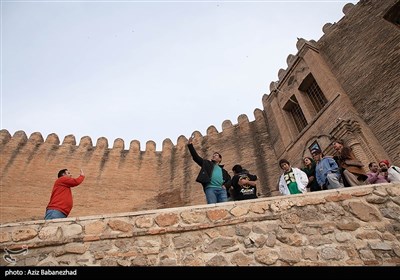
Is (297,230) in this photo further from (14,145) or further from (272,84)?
(14,145)

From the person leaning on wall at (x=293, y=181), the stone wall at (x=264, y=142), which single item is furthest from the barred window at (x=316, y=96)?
the person leaning on wall at (x=293, y=181)

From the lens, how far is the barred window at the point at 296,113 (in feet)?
39.0

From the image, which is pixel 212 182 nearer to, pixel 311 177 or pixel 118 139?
pixel 311 177

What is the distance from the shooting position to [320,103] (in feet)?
36.2

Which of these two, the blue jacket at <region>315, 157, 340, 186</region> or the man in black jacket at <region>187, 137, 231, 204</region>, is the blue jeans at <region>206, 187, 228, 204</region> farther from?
the blue jacket at <region>315, 157, 340, 186</region>

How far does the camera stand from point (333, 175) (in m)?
4.78

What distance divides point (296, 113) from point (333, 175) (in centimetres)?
795

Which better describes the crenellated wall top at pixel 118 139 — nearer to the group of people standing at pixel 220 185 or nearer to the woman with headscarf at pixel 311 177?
the woman with headscarf at pixel 311 177

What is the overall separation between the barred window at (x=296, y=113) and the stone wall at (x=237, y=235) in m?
8.19

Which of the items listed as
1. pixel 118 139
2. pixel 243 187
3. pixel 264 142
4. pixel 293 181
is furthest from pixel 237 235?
pixel 118 139

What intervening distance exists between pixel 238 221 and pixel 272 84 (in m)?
10.9

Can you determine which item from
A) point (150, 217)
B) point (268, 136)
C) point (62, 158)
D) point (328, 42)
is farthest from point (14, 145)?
point (328, 42)
